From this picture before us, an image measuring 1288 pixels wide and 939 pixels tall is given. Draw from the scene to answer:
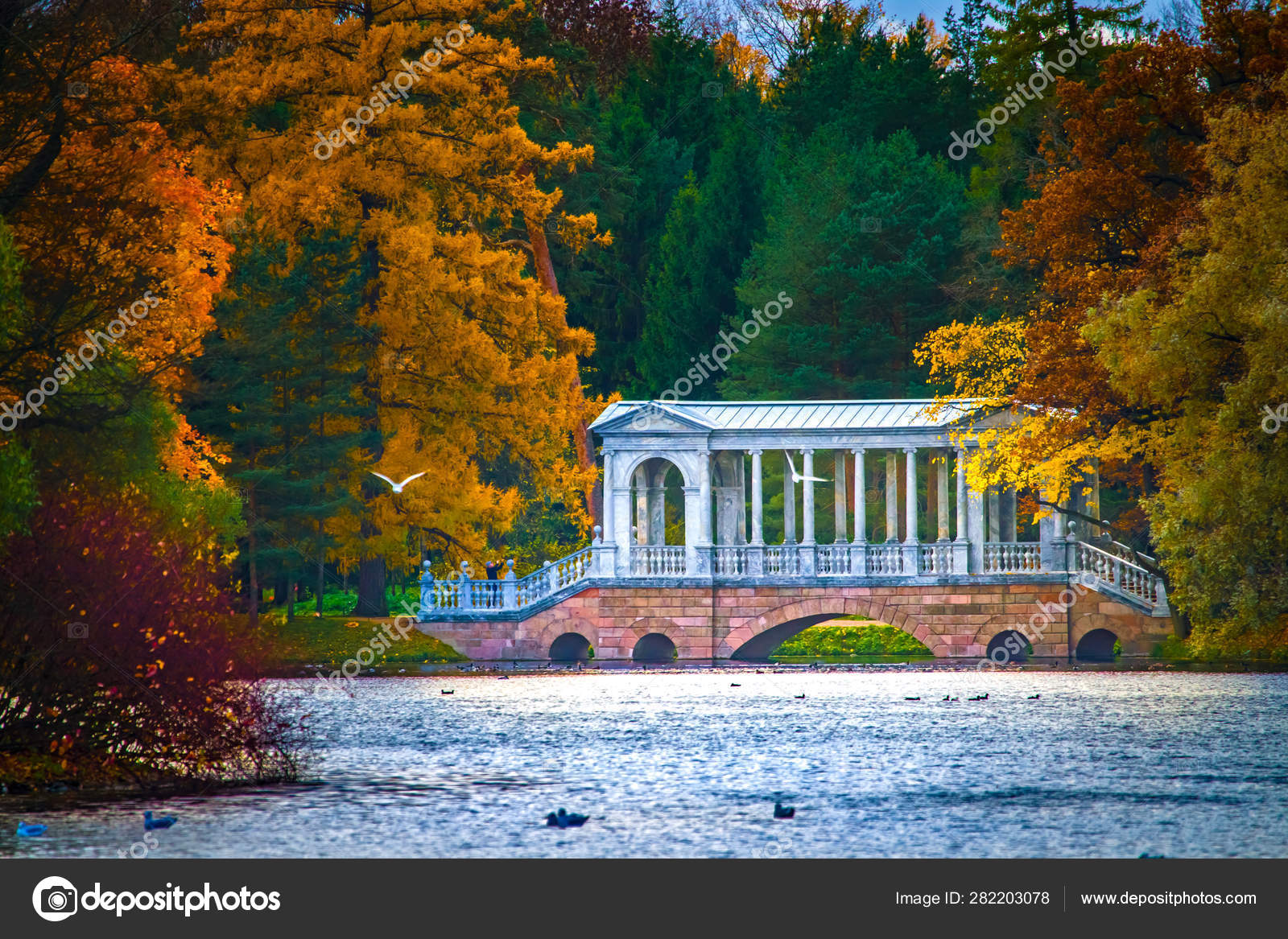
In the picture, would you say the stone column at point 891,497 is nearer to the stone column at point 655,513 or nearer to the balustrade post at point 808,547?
the balustrade post at point 808,547

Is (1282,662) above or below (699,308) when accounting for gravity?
below

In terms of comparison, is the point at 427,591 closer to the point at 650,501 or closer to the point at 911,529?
the point at 650,501

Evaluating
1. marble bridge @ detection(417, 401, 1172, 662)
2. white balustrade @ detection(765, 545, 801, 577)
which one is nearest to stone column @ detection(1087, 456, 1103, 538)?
marble bridge @ detection(417, 401, 1172, 662)

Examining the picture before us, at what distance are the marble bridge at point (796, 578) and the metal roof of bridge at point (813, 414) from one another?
5cm

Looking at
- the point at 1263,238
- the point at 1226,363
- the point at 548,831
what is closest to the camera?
the point at 548,831

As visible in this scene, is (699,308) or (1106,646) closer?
(1106,646)

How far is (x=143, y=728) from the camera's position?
663 inches

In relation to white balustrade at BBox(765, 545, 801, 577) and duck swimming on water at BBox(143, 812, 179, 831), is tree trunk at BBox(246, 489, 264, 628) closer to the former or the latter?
Result: white balustrade at BBox(765, 545, 801, 577)

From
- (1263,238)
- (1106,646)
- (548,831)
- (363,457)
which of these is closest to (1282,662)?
(1106,646)

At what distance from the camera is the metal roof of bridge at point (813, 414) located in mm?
40562
